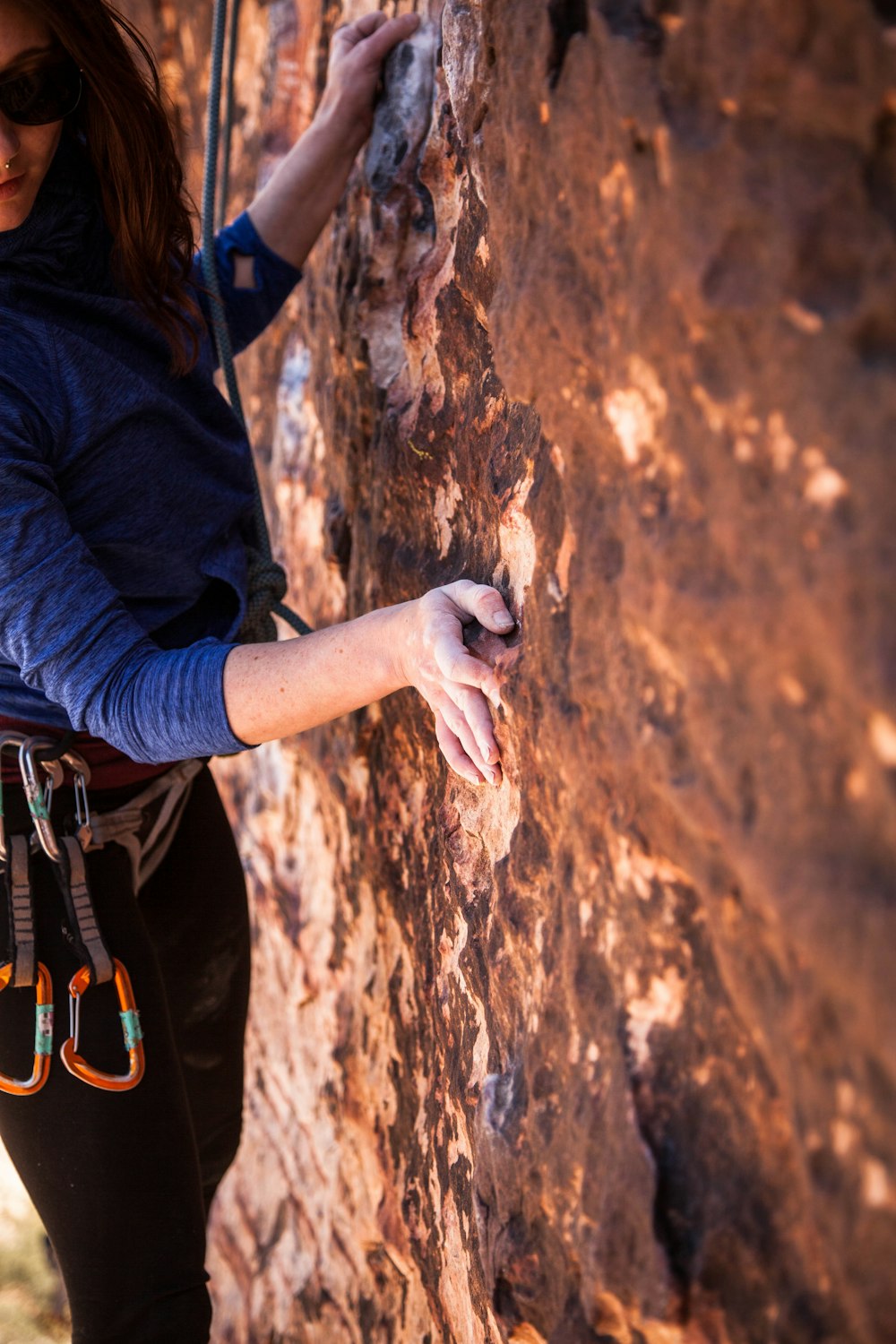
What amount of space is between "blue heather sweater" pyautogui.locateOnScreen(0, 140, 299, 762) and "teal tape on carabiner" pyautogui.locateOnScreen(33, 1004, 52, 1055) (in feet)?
1.02

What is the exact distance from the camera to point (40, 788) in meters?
1.20

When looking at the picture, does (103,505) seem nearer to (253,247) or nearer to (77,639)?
(77,639)

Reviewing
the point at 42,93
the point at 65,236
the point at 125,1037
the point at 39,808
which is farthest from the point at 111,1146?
the point at 42,93

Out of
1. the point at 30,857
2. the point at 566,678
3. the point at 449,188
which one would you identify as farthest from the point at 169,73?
the point at 566,678

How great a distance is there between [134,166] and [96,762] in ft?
2.22

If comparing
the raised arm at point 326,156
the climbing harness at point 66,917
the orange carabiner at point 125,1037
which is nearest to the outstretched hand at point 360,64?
the raised arm at point 326,156

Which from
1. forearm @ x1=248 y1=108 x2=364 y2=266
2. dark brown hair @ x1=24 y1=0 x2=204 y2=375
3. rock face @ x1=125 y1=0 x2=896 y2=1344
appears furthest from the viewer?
forearm @ x1=248 y1=108 x2=364 y2=266

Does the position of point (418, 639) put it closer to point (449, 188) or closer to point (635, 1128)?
point (635, 1128)

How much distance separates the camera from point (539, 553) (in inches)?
38.1

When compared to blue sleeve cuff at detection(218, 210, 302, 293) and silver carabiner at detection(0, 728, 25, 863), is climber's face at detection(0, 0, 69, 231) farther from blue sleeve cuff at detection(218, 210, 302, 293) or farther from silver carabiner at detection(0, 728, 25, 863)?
silver carabiner at detection(0, 728, 25, 863)

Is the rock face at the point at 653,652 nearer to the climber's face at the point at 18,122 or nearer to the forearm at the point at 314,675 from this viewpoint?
the forearm at the point at 314,675

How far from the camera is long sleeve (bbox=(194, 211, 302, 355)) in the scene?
1505 millimetres

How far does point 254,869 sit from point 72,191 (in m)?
1.33

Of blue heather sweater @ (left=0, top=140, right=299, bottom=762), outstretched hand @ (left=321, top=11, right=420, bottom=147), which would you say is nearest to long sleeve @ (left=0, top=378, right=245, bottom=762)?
blue heather sweater @ (left=0, top=140, right=299, bottom=762)
